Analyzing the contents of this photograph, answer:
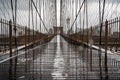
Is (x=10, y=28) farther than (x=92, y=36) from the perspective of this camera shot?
No

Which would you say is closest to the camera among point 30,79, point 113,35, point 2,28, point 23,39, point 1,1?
point 30,79

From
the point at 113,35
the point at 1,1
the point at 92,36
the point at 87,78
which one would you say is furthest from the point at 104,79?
the point at 1,1

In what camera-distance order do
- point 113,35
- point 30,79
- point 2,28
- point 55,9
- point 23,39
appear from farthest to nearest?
point 55,9 < point 23,39 < point 113,35 < point 2,28 < point 30,79

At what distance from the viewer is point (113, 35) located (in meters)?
9.68

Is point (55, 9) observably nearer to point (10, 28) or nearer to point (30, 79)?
point (10, 28)

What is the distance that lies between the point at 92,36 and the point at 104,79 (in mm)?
11155

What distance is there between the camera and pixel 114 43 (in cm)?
993

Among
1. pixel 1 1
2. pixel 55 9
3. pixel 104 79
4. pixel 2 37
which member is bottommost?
pixel 104 79

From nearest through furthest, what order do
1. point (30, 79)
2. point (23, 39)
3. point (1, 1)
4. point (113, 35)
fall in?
point (30, 79), point (113, 35), point (23, 39), point (1, 1)

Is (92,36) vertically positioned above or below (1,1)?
below

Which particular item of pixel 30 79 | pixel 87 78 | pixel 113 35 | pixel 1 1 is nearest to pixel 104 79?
pixel 87 78

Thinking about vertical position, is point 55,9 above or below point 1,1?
above

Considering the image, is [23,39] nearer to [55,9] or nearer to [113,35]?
[113,35]

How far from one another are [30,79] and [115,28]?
5.67 m
